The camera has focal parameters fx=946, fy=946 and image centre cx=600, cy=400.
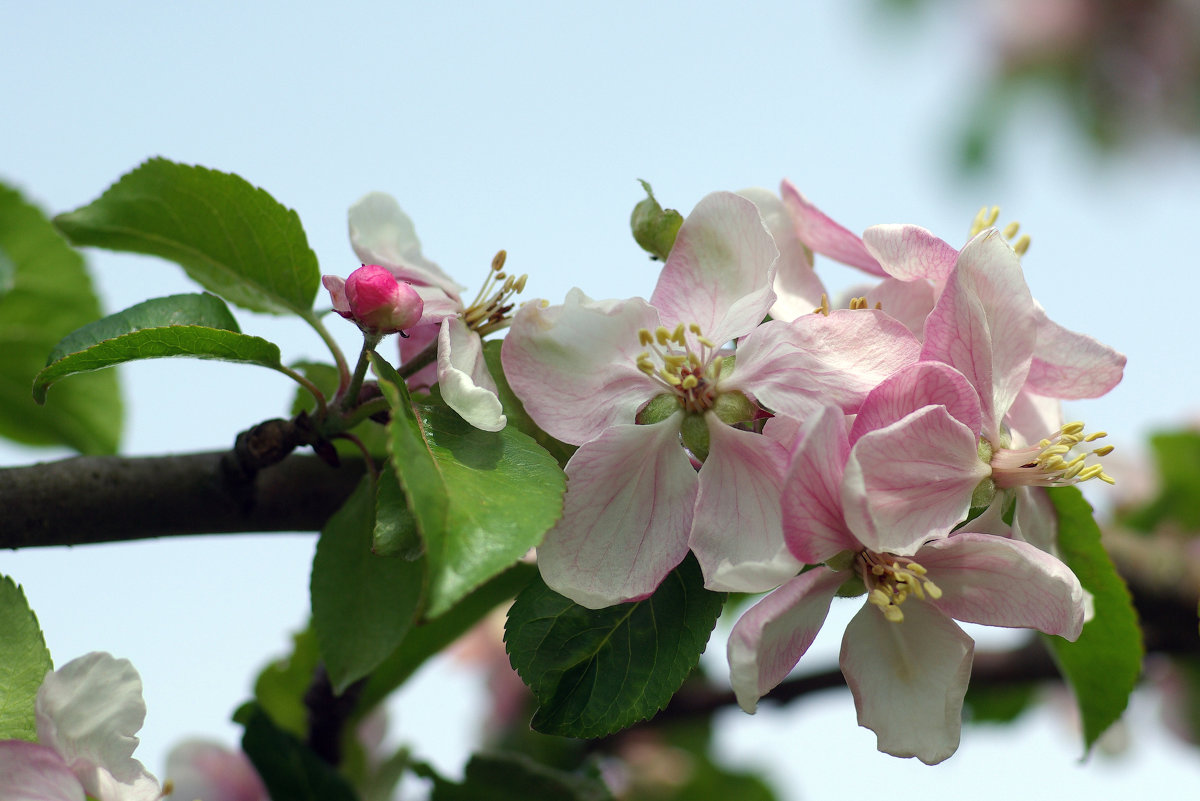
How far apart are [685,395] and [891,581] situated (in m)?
0.20

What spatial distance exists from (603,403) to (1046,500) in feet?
1.31

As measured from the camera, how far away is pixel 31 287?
4.30 feet

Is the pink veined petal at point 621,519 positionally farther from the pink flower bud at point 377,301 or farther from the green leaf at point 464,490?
the pink flower bud at point 377,301

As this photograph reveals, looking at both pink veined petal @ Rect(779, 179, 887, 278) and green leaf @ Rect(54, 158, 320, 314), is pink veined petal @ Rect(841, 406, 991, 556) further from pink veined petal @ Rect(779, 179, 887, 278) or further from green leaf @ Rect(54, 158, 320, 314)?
green leaf @ Rect(54, 158, 320, 314)

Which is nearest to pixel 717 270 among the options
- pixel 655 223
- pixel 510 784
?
pixel 655 223

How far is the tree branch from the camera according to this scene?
84 centimetres

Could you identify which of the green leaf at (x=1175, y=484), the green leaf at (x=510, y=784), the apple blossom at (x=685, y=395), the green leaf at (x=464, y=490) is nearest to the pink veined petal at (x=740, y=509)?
the apple blossom at (x=685, y=395)

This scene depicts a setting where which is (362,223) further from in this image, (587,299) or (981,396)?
(981,396)

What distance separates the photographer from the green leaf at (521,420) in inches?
29.1

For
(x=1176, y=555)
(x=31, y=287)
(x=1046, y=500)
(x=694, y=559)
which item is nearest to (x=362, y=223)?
(x=694, y=559)

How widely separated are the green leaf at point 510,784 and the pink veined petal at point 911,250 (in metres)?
0.76

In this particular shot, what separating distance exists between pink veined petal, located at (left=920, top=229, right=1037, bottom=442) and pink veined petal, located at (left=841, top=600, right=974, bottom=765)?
17 cm

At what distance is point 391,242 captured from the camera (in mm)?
847

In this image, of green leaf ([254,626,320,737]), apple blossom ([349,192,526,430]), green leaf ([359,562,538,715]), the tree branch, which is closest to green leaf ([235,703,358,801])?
green leaf ([359,562,538,715])
